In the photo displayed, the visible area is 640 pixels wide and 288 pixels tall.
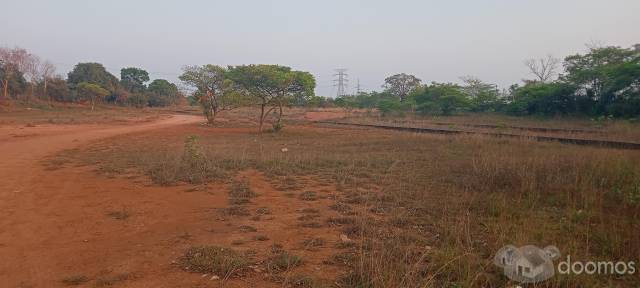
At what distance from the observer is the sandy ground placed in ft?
11.9

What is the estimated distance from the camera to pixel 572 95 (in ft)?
92.3

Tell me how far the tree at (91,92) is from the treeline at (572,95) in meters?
39.2

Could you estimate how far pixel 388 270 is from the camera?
3271 mm

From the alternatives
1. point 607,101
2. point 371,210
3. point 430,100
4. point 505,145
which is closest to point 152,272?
point 371,210

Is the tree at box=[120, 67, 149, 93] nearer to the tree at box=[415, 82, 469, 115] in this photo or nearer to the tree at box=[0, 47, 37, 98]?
the tree at box=[0, 47, 37, 98]

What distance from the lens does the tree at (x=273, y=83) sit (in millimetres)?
23594

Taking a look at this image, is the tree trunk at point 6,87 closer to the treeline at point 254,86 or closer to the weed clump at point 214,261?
the treeline at point 254,86

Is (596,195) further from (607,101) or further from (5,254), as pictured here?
(607,101)

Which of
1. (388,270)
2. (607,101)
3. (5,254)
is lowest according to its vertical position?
(5,254)

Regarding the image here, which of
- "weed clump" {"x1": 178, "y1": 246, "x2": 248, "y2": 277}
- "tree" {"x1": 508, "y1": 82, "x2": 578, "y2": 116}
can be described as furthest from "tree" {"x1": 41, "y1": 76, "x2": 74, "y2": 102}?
"weed clump" {"x1": 178, "y1": 246, "x2": 248, "y2": 277}

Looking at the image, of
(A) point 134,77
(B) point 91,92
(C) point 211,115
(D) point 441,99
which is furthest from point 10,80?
(D) point 441,99

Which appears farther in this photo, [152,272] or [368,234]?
[368,234]

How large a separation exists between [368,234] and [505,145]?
1046 centimetres
